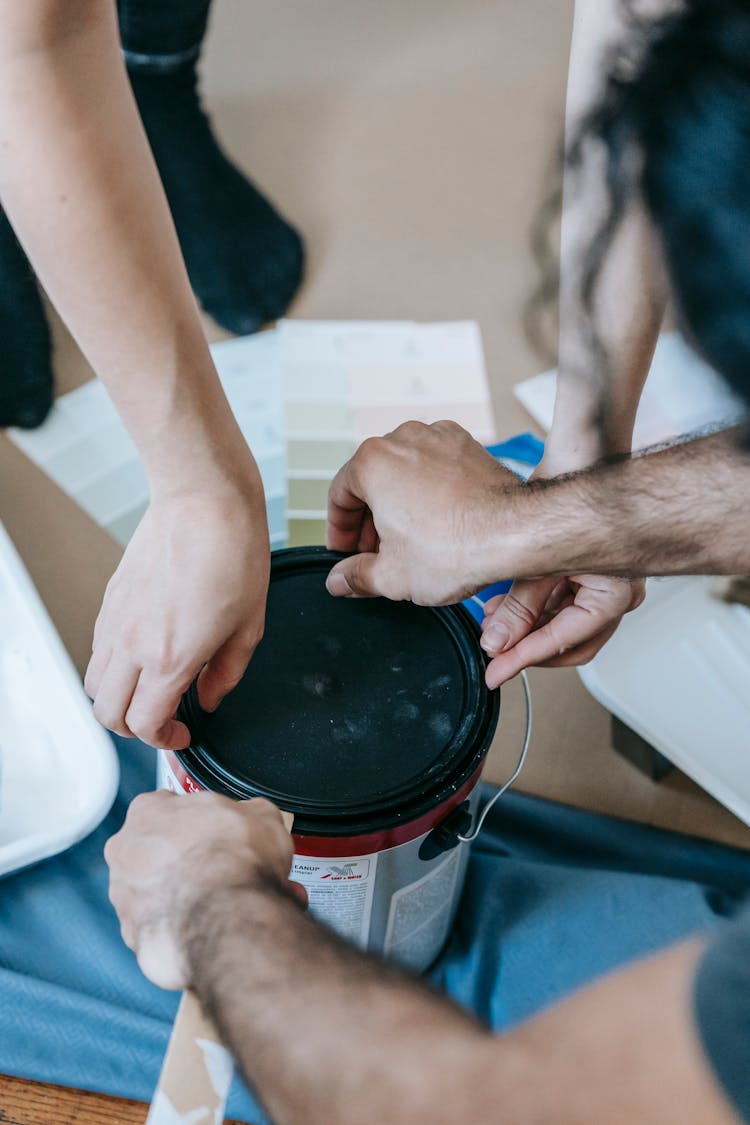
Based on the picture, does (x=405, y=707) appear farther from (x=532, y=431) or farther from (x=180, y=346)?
(x=532, y=431)

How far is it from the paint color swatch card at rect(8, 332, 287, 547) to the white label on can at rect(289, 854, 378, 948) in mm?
475

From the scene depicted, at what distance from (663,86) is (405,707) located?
49cm

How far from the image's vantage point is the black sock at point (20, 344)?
46.4 inches

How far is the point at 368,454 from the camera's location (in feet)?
2.34

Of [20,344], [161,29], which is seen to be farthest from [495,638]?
[161,29]

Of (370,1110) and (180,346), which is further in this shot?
(180,346)

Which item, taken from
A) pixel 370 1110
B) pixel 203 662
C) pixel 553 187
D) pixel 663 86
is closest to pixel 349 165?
pixel 553 187

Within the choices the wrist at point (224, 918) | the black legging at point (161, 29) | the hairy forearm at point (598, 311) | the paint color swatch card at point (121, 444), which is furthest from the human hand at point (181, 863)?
the black legging at point (161, 29)

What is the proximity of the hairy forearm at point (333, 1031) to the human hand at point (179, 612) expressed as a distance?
18 centimetres

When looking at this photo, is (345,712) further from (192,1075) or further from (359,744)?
(192,1075)

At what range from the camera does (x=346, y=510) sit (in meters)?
0.75

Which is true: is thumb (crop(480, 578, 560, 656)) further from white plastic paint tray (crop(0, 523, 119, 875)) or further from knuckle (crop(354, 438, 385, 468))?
white plastic paint tray (crop(0, 523, 119, 875))

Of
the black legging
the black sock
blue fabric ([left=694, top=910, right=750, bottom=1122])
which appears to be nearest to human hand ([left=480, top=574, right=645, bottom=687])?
blue fabric ([left=694, top=910, right=750, bottom=1122])

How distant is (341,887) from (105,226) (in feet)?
1.45
